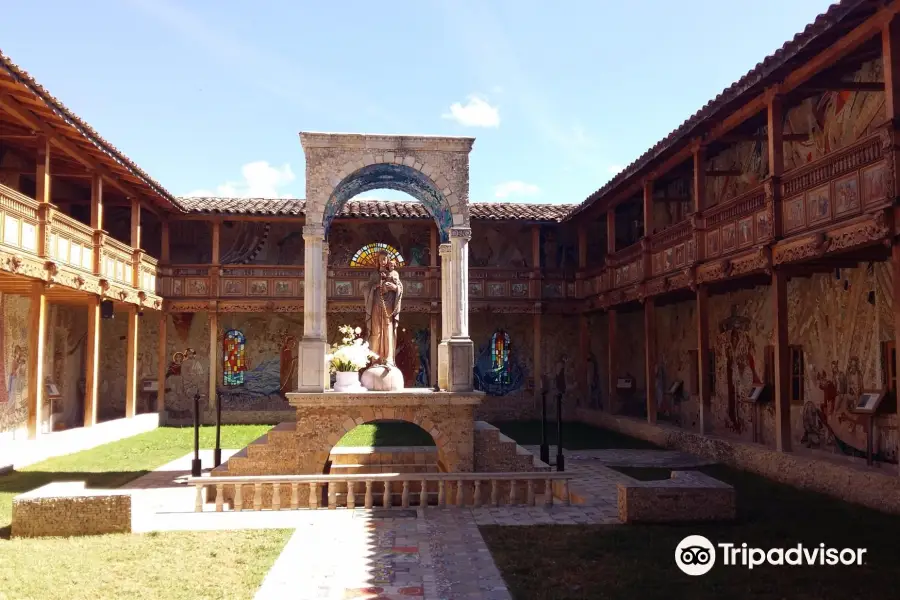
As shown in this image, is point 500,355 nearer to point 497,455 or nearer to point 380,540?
point 497,455

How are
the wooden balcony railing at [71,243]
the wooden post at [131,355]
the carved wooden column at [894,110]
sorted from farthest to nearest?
1. the wooden post at [131,355]
2. the wooden balcony railing at [71,243]
3. the carved wooden column at [894,110]

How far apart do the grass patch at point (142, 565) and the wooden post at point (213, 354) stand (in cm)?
1567

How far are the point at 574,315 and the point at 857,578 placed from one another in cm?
1951

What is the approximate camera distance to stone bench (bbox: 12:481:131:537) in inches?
316

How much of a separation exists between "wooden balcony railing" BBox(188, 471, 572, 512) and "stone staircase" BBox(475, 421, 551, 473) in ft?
3.21

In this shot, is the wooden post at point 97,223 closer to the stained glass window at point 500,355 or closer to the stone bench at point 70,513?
the stone bench at point 70,513

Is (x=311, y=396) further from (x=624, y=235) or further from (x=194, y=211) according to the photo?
(x=624, y=235)

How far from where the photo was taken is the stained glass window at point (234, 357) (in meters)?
24.7

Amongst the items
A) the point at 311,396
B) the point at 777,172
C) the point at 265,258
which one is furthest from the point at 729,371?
the point at 265,258

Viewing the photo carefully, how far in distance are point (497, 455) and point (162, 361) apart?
1520cm

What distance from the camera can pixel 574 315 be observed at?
85.0ft

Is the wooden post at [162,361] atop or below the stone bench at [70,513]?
atop

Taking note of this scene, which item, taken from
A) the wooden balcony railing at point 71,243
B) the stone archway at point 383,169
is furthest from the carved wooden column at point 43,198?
the stone archway at point 383,169

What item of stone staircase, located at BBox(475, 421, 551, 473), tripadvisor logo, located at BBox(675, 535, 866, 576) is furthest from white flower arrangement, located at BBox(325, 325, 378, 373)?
tripadvisor logo, located at BBox(675, 535, 866, 576)
